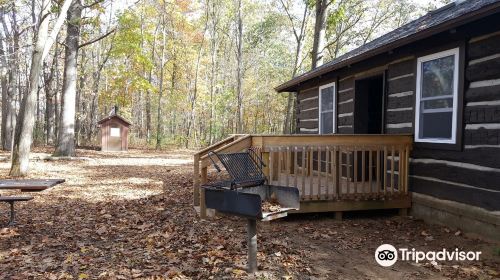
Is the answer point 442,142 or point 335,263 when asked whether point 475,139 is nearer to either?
point 442,142

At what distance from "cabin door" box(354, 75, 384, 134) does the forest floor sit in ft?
9.30

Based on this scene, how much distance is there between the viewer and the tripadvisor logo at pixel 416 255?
4930 millimetres

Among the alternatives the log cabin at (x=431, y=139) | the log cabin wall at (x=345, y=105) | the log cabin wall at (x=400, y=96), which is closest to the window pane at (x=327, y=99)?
the log cabin wall at (x=345, y=105)

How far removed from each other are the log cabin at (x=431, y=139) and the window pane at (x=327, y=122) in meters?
2.28

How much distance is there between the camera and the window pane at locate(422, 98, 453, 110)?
638 cm

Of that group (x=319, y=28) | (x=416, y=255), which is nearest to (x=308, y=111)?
(x=319, y=28)

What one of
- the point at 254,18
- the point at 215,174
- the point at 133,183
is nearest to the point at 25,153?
the point at 133,183

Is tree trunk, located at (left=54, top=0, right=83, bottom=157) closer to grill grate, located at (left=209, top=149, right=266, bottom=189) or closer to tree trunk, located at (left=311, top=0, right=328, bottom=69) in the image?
tree trunk, located at (left=311, top=0, right=328, bottom=69)

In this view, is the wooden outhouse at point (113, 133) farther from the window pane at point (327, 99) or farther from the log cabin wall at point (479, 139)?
the log cabin wall at point (479, 139)

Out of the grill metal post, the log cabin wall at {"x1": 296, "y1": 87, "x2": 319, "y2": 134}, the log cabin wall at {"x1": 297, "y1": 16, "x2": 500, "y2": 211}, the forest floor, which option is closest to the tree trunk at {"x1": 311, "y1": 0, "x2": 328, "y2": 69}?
the log cabin wall at {"x1": 296, "y1": 87, "x2": 319, "y2": 134}

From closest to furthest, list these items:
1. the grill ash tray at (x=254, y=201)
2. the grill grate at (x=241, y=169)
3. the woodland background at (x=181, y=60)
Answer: the grill ash tray at (x=254, y=201), the grill grate at (x=241, y=169), the woodland background at (x=181, y=60)

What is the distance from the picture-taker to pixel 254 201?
3.85 metres

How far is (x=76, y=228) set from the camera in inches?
242

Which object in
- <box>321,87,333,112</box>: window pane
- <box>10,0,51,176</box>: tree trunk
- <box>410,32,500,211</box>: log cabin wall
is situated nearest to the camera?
<box>410,32,500,211</box>: log cabin wall
